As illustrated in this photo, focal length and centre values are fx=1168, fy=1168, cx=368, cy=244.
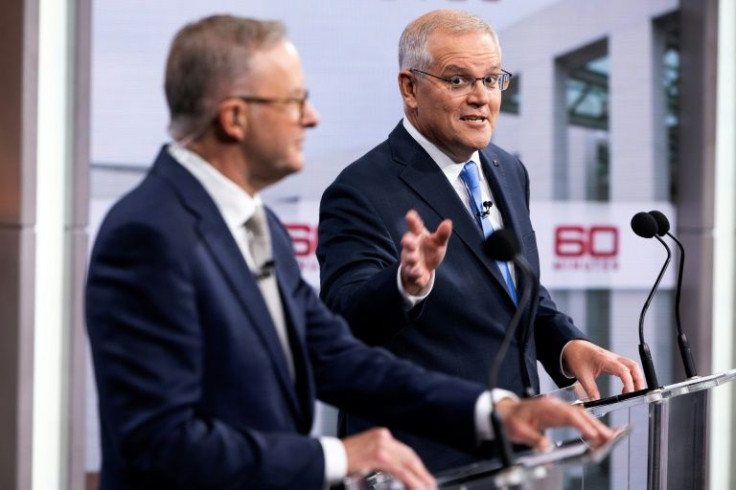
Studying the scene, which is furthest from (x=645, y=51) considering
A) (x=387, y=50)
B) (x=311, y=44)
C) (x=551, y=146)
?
(x=311, y=44)

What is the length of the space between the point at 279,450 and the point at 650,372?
104 centimetres

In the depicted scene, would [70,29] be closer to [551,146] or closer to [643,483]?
[551,146]

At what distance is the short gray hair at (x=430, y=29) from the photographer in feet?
8.89

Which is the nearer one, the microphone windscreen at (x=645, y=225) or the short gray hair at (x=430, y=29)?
the microphone windscreen at (x=645, y=225)

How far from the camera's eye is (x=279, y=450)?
169cm

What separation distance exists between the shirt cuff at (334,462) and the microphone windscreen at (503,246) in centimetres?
41

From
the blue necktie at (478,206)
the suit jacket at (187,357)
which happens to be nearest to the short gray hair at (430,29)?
the blue necktie at (478,206)

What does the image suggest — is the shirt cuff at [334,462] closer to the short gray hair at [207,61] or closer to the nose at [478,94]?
the short gray hair at [207,61]

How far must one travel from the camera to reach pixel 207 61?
5.77 feet

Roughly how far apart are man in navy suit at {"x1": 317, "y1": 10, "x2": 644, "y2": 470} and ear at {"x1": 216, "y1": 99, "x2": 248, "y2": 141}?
74 cm

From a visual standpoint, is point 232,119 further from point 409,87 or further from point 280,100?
point 409,87

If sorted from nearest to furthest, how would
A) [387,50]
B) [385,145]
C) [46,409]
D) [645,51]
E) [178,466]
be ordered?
[178,466] → [385,145] → [46,409] → [387,50] → [645,51]

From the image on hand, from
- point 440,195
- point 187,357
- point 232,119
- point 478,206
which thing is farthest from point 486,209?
point 187,357

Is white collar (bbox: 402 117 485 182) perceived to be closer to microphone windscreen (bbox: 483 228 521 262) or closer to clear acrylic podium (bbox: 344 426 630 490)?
microphone windscreen (bbox: 483 228 521 262)
